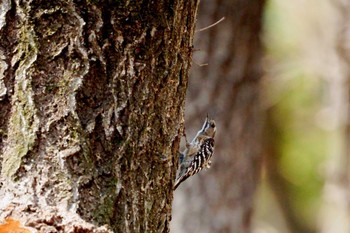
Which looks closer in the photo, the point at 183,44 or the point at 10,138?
the point at 10,138

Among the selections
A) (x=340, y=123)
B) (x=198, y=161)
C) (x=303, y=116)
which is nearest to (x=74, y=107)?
(x=198, y=161)

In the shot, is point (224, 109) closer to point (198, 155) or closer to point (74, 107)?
point (198, 155)

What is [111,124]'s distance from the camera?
2314 millimetres

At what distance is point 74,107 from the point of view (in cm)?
228

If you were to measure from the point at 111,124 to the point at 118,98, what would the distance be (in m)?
0.08

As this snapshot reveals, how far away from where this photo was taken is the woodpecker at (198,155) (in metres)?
4.18

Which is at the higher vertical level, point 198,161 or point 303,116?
point 198,161

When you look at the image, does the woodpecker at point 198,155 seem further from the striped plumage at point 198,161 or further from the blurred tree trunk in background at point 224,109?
the blurred tree trunk in background at point 224,109

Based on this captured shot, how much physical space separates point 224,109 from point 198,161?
181 cm

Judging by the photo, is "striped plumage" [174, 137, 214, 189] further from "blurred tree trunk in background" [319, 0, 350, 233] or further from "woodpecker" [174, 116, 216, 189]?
"blurred tree trunk in background" [319, 0, 350, 233]

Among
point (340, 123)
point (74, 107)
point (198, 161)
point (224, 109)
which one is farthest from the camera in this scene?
point (340, 123)

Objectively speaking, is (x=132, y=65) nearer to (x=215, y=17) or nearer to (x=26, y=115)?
(x=26, y=115)

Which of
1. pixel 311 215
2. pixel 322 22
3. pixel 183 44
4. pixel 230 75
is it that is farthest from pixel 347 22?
pixel 311 215

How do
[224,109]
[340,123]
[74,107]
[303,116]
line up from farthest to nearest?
[303,116], [340,123], [224,109], [74,107]
